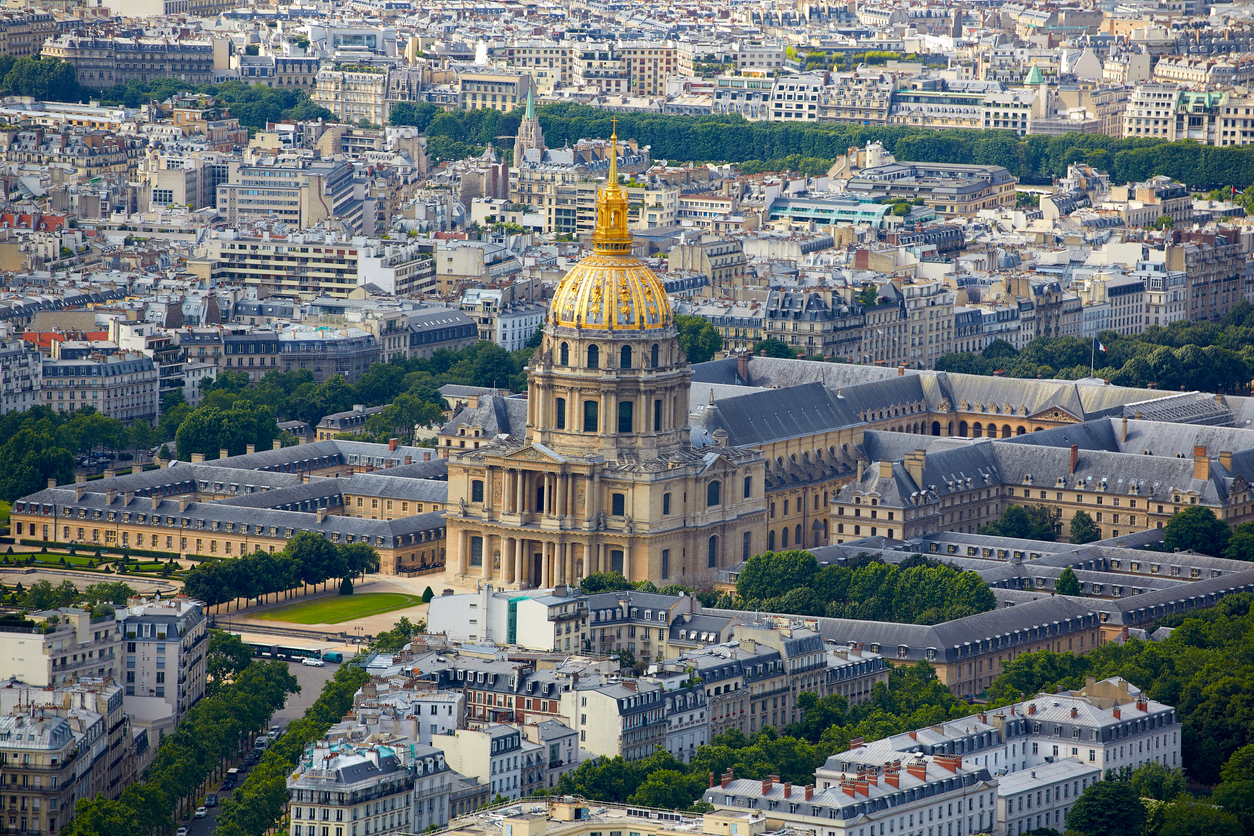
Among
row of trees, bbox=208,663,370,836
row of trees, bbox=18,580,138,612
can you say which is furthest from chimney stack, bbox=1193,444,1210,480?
row of trees, bbox=208,663,370,836

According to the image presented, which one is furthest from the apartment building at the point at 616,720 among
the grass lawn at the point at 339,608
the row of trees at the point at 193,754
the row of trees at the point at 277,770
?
the grass lawn at the point at 339,608

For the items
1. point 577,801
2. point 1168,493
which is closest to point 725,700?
point 577,801

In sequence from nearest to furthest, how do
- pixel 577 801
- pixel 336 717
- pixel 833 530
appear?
pixel 577 801
pixel 336 717
pixel 833 530

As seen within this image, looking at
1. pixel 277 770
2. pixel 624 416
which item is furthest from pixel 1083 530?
pixel 277 770

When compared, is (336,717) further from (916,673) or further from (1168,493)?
(1168,493)

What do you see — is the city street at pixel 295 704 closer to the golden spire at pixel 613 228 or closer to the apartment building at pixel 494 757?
the apartment building at pixel 494 757

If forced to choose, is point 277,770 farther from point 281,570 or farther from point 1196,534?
point 1196,534

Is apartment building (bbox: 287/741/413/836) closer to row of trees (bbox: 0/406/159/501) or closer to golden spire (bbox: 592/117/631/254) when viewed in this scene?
golden spire (bbox: 592/117/631/254)
